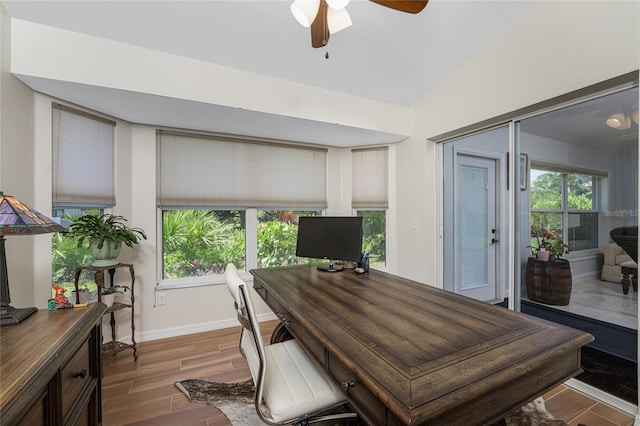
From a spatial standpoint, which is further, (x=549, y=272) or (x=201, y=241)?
(x=201, y=241)

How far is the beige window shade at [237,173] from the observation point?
2844mm

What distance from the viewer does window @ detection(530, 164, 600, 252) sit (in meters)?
1.99

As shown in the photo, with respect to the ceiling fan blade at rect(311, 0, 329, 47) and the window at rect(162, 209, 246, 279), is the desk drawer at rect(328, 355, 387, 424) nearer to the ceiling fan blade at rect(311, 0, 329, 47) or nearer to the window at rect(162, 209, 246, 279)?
the ceiling fan blade at rect(311, 0, 329, 47)

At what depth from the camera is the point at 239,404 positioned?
182 cm

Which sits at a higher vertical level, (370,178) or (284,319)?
(370,178)

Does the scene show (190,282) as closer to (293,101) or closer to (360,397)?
(293,101)

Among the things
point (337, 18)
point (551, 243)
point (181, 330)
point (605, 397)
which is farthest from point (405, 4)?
point (181, 330)

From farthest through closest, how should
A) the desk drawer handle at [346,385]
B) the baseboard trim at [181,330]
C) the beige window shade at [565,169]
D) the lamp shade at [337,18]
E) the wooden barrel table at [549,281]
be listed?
1. the baseboard trim at [181,330]
2. the wooden barrel table at [549,281]
3. the beige window shade at [565,169]
4. the lamp shade at [337,18]
5. the desk drawer handle at [346,385]

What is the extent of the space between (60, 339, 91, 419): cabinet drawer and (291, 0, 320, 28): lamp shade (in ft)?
6.10

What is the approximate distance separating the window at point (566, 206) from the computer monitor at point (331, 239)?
1532 millimetres

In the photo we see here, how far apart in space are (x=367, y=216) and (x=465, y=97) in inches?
68.5

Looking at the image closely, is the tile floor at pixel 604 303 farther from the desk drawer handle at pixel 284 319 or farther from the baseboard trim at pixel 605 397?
the desk drawer handle at pixel 284 319

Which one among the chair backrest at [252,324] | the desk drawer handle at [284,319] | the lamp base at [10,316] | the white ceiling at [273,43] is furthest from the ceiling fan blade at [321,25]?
the lamp base at [10,316]

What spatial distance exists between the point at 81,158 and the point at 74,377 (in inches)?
77.5
